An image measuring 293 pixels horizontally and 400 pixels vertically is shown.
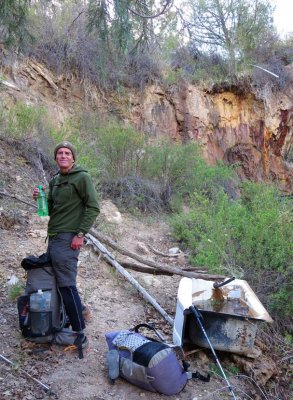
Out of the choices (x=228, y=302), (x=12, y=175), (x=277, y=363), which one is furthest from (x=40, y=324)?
(x=12, y=175)

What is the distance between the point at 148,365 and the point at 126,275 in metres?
2.23

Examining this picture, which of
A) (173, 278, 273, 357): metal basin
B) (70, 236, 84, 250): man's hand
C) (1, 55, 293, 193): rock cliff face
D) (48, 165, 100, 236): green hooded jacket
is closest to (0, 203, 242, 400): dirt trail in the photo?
(173, 278, 273, 357): metal basin

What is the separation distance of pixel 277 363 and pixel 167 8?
394 cm

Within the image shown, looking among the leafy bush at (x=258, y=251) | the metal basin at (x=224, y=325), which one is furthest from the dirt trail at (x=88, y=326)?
the leafy bush at (x=258, y=251)

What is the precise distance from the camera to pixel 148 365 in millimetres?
3156

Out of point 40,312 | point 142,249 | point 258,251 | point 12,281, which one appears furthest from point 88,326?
point 142,249

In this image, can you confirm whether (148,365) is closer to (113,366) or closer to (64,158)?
(113,366)

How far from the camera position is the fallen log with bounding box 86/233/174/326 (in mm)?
4694

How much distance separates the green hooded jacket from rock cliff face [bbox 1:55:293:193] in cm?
756

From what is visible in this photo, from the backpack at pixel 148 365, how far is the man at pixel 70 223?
0.41 m

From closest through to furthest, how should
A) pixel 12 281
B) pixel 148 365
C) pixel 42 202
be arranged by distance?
pixel 148 365 → pixel 42 202 → pixel 12 281

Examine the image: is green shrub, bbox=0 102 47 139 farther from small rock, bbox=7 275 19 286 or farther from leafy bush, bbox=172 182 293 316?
small rock, bbox=7 275 19 286

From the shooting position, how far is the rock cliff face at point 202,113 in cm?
1191

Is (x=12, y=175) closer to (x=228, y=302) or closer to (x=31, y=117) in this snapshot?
(x=31, y=117)
